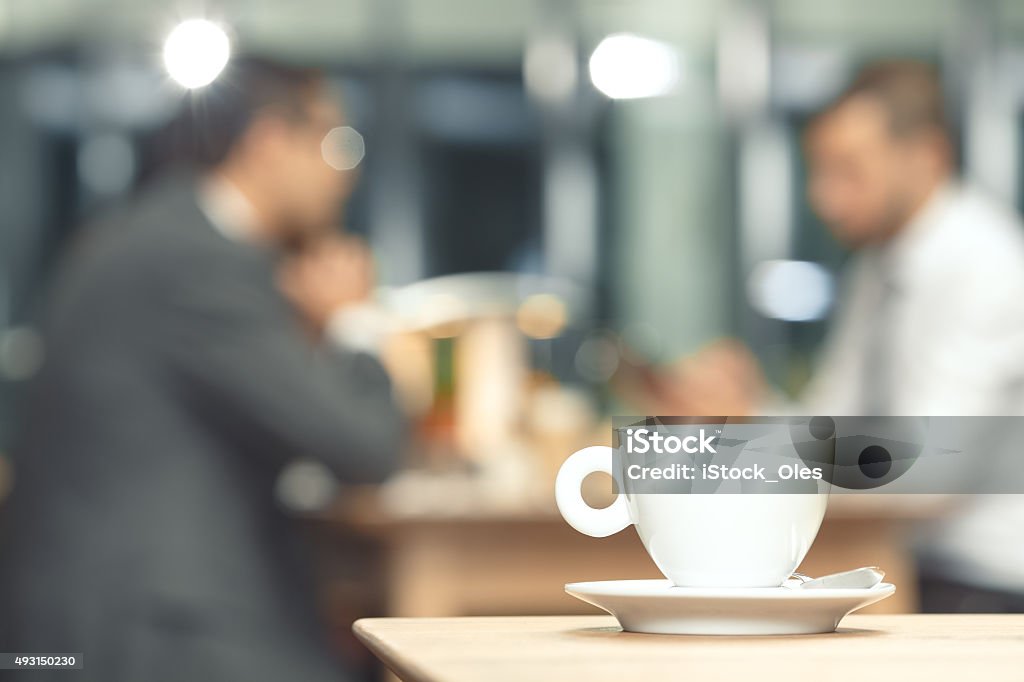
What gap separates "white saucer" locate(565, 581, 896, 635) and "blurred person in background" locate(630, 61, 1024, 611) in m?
1.86

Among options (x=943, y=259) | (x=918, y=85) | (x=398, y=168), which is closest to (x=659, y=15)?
(x=398, y=168)

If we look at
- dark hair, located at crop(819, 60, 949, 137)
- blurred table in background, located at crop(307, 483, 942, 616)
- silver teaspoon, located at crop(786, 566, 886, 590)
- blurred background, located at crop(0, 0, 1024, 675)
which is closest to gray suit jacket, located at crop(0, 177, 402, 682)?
blurred table in background, located at crop(307, 483, 942, 616)

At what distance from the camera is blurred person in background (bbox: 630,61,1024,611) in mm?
2459

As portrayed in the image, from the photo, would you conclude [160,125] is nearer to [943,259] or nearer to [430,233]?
[430,233]

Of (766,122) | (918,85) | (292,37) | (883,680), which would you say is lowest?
(883,680)

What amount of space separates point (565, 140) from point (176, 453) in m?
4.01

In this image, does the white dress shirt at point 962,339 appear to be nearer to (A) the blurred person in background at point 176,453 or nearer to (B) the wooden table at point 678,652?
(A) the blurred person in background at point 176,453

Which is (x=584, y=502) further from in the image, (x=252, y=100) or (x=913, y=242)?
(x=913, y=242)

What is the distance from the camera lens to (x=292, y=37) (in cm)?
564

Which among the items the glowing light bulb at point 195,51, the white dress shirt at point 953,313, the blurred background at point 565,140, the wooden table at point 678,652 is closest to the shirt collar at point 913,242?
the white dress shirt at point 953,313

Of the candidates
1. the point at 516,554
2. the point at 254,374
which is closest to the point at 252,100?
the point at 254,374

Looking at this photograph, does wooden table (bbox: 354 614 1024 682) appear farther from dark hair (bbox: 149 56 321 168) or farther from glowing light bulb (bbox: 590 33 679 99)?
glowing light bulb (bbox: 590 33 679 99)

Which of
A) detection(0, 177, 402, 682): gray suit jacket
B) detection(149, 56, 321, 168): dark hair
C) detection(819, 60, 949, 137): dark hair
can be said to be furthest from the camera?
Answer: detection(819, 60, 949, 137): dark hair

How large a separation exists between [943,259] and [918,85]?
53cm
